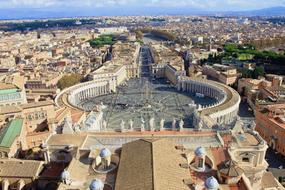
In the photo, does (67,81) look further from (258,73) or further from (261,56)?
(261,56)

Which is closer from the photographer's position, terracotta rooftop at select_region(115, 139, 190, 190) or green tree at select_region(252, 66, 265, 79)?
terracotta rooftop at select_region(115, 139, 190, 190)

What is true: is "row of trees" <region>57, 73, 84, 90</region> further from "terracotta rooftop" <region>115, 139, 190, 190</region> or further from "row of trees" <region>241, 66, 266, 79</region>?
"terracotta rooftop" <region>115, 139, 190, 190</region>

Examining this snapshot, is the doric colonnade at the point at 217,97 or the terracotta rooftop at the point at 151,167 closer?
the terracotta rooftop at the point at 151,167

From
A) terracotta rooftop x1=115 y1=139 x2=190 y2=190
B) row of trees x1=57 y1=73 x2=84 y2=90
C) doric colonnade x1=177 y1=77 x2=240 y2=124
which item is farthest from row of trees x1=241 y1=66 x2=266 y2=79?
terracotta rooftop x1=115 y1=139 x2=190 y2=190

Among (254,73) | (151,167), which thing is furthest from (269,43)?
(151,167)

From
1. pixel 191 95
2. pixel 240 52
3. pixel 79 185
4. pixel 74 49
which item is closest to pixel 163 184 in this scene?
pixel 79 185

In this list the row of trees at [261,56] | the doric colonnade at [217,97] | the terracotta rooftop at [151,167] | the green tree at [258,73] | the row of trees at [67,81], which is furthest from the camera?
the row of trees at [261,56]

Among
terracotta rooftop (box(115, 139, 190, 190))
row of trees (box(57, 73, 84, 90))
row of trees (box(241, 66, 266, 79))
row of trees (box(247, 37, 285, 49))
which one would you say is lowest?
row of trees (box(57, 73, 84, 90))

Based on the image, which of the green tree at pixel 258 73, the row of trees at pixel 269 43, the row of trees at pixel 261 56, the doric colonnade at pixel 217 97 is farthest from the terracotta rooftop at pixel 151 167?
the row of trees at pixel 269 43

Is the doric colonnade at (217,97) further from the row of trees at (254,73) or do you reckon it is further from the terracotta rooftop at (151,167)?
the terracotta rooftop at (151,167)

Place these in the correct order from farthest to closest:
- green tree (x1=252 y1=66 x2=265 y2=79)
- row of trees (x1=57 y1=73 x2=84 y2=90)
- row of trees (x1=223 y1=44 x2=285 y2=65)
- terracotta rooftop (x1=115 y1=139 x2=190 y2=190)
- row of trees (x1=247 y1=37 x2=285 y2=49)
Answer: row of trees (x1=247 y1=37 x2=285 y2=49)
row of trees (x1=223 y1=44 x2=285 y2=65)
row of trees (x1=57 y1=73 x2=84 y2=90)
green tree (x1=252 y1=66 x2=265 y2=79)
terracotta rooftop (x1=115 y1=139 x2=190 y2=190)

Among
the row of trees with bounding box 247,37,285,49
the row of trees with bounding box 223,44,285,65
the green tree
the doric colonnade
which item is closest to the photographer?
the doric colonnade

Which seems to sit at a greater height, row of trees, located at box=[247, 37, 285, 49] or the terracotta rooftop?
the terracotta rooftop
